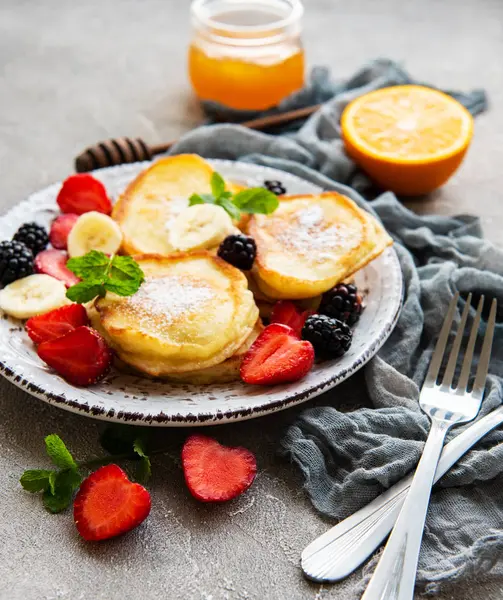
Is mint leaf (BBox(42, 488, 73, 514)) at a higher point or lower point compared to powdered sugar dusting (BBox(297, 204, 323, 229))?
lower

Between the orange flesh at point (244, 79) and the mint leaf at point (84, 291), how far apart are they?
1566 mm

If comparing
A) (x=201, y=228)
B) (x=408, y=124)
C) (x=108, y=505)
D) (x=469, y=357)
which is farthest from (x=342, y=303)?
(x=408, y=124)

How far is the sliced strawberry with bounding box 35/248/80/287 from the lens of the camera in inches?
88.8

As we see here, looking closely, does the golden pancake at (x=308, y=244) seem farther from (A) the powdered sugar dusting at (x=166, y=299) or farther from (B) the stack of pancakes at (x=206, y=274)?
(A) the powdered sugar dusting at (x=166, y=299)

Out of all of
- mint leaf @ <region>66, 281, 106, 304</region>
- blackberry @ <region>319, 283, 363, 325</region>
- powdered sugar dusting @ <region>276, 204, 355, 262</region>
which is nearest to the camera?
mint leaf @ <region>66, 281, 106, 304</region>

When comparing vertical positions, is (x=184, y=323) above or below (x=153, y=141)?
above

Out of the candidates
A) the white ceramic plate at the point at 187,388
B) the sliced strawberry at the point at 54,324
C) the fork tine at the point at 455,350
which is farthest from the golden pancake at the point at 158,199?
the fork tine at the point at 455,350

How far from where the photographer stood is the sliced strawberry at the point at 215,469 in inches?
69.8

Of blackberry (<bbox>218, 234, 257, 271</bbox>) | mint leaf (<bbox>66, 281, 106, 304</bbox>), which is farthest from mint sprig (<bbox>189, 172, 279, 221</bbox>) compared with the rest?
mint leaf (<bbox>66, 281, 106, 304</bbox>)

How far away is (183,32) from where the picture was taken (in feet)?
13.3

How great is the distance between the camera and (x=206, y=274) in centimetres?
213

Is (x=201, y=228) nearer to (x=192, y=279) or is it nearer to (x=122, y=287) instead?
(x=192, y=279)

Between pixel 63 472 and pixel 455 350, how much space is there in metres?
1.06

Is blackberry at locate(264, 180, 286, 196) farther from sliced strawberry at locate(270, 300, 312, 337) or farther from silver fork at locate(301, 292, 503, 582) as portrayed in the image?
silver fork at locate(301, 292, 503, 582)
